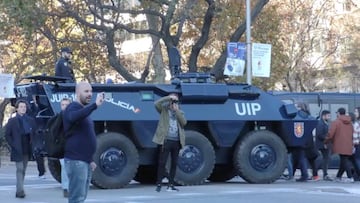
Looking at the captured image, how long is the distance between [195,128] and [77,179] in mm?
8449

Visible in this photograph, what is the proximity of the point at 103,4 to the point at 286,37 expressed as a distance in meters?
13.9

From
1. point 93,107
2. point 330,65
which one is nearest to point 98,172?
point 93,107

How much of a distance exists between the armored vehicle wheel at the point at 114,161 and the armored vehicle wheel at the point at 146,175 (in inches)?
63.8

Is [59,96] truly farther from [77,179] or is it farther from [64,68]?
[77,179]

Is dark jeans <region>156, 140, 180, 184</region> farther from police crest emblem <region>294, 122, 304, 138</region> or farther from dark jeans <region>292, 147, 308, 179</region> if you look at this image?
dark jeans <region>292, 147, 308, 179</region>

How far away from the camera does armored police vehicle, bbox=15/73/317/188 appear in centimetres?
1678

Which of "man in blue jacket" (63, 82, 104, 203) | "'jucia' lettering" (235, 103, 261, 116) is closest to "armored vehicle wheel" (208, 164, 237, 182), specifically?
"'jucia' lettering" (235, 103, 261, 116)

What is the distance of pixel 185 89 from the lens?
17.5 metres

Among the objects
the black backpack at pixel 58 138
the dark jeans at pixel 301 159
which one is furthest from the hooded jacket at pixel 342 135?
the black backpack at pixel 58 138

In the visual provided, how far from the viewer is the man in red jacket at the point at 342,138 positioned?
63.7 feet

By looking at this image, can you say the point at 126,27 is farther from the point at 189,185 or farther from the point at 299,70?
the point at 299,70

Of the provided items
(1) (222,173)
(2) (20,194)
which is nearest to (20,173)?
(2) (20,194)

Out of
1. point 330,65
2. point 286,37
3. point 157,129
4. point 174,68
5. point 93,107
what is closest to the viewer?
point 93,107

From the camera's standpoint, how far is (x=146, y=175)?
18.8 metres
